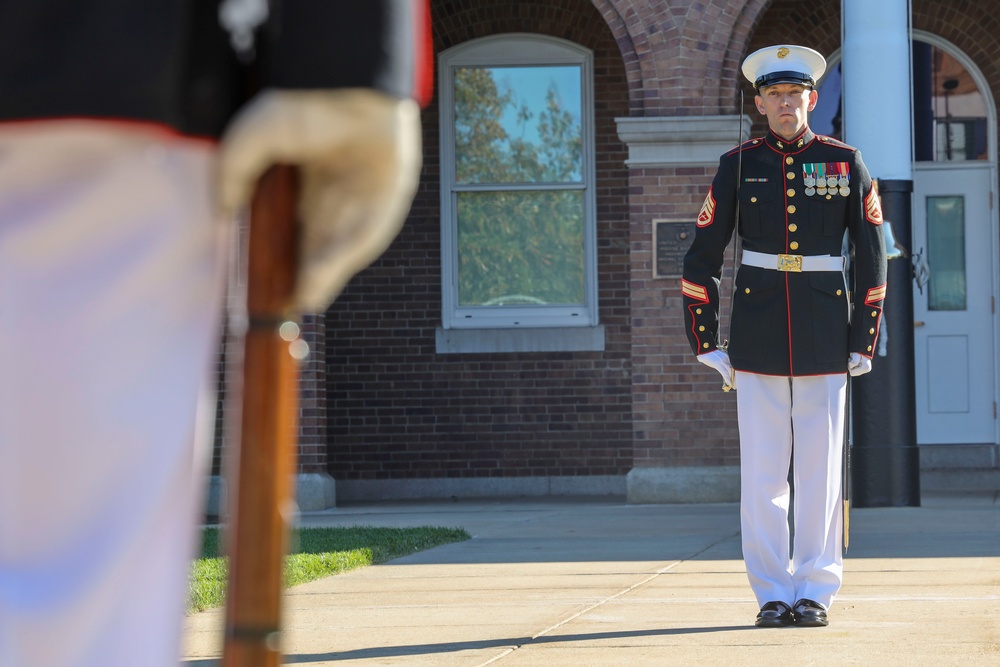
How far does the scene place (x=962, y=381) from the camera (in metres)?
11.8

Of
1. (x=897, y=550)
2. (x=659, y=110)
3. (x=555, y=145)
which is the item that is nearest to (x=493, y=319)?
(x=555, y=145)

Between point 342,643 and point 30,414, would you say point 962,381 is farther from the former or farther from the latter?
point 30,414

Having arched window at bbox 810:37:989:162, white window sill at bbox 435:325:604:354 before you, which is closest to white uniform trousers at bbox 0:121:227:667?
white window sill at bbox 435:325:604:354

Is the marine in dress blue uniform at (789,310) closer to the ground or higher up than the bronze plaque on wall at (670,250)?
closer to the ground

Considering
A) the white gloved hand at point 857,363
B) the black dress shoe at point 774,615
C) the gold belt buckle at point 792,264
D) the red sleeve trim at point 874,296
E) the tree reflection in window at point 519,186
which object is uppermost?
the tree reflection in window at point 519,186

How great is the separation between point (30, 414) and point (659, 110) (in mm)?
9508

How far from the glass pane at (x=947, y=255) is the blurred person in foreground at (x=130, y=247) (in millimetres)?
10945

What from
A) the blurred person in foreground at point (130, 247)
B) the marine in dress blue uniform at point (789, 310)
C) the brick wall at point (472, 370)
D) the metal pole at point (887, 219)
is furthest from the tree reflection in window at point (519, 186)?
the blurred person in foreground at point (130, 247)

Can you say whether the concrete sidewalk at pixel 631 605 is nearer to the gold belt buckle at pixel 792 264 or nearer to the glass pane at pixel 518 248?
the gold belt buckle at pixel 792 264

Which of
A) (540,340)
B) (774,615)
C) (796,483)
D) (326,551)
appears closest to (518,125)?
(540,340)

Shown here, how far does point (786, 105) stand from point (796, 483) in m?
1.30

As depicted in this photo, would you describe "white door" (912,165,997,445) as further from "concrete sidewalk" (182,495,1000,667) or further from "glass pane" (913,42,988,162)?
"concrete sidewalk" (182,495,1000,667)

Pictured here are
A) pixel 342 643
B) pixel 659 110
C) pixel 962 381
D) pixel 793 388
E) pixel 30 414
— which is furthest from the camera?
pixel 962 381

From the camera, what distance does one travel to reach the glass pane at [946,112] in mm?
11820
